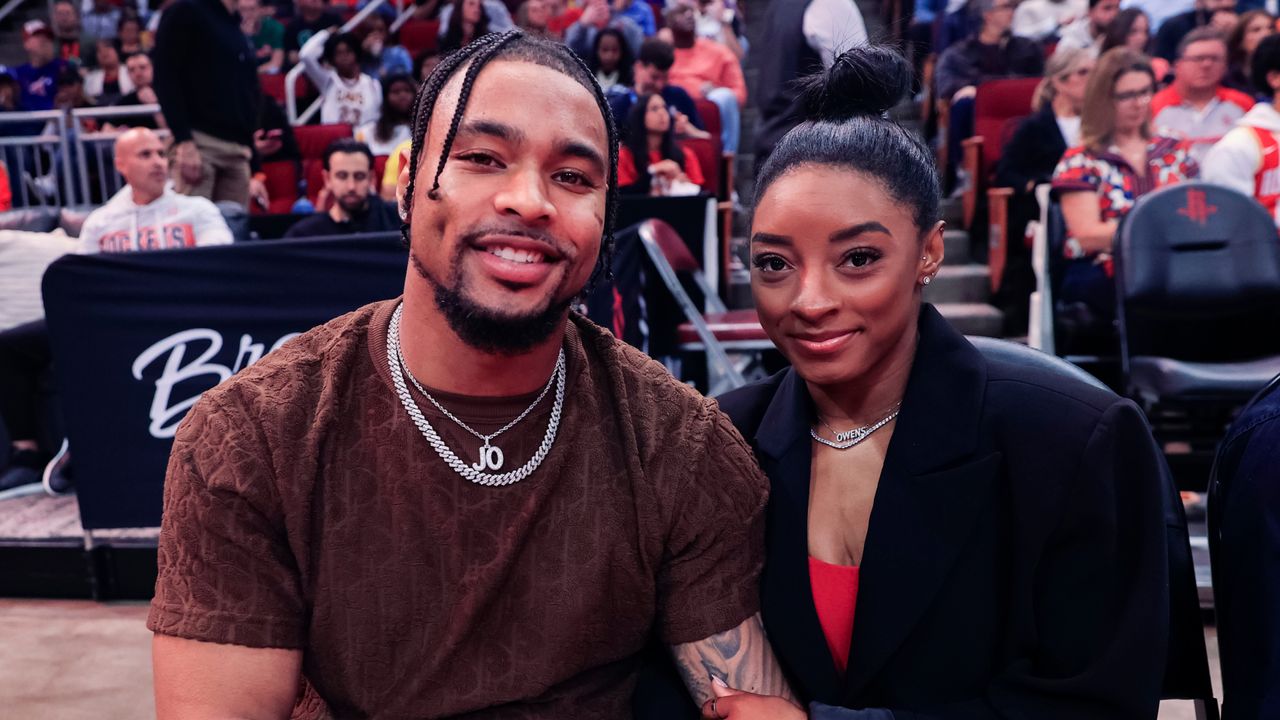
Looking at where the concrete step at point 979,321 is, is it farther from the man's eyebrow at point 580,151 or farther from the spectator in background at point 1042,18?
the man's eyebrow at point 580,151

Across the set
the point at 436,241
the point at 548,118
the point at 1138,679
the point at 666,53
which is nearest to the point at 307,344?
the point at 436,241

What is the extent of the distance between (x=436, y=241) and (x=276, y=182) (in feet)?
23.8

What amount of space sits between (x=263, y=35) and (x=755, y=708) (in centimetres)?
1069

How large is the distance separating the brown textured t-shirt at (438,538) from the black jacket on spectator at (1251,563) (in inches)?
26.8

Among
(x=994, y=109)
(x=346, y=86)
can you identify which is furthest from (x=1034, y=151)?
(x=346, y=86)

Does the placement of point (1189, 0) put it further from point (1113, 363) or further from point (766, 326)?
point (766, 326)

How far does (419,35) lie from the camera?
36.1 feet

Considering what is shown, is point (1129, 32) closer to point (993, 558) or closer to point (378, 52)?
point (378, 52)

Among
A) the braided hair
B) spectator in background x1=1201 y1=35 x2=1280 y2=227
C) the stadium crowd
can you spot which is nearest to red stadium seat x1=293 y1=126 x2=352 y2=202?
the stadium crowd

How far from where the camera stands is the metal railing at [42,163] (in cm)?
855

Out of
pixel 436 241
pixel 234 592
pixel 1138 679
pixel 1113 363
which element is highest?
pixel 436 241

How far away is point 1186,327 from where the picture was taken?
419 centimetres

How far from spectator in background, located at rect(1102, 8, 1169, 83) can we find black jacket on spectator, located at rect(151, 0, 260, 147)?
225 inches

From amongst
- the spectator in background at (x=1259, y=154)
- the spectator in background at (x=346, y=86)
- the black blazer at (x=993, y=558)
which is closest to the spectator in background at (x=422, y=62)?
the spectator in background at (x=346, y=86)
